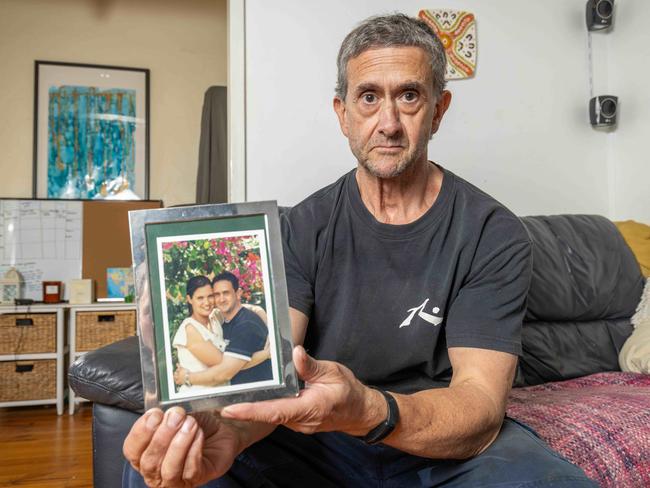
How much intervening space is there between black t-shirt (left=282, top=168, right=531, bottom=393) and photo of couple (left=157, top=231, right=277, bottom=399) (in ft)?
1.35

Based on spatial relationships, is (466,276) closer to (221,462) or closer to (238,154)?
(221,462)

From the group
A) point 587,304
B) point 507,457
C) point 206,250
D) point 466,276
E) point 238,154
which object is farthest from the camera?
point 238,154

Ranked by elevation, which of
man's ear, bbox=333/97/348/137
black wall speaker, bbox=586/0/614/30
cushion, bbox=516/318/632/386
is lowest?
cushion, bbox=516/318/632/386

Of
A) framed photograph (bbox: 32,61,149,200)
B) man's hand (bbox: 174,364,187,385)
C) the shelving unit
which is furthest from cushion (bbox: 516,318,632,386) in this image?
framed photograph (bbox: 32,61,149,200)

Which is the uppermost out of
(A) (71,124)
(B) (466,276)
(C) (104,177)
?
(A) (71,124)

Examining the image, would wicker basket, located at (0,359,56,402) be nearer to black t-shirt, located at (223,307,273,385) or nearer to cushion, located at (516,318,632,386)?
cushion, located at (516,318,632,386)

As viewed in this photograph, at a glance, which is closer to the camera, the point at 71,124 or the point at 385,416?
the point at 385,416

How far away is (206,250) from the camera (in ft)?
2.48

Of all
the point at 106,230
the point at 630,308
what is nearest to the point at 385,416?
the point at 630,308

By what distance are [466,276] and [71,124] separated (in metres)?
3.32

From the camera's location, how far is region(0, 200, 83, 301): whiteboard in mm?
Answer: 3543

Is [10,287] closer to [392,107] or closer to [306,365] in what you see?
[392,107]

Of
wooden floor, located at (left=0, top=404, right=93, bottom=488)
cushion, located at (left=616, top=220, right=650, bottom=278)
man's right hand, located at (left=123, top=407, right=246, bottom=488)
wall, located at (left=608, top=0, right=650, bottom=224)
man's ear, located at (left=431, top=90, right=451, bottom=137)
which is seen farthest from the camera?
wall, located at (left=608, top=0, right=650, bottom=224)

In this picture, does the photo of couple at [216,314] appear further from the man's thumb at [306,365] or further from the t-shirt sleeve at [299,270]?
the t-shirt sleeve at [299,270]
